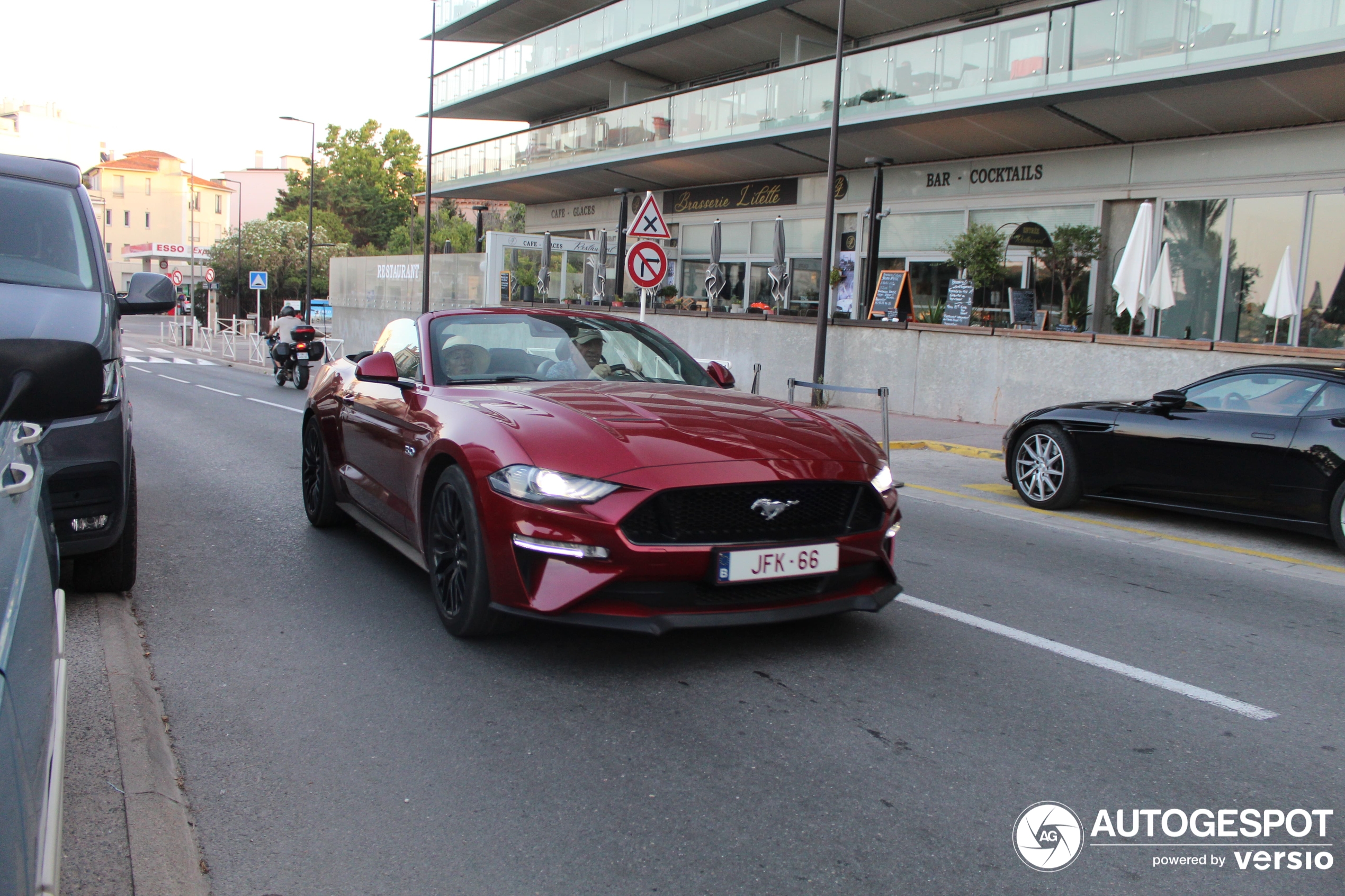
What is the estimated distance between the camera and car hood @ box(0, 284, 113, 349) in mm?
4406

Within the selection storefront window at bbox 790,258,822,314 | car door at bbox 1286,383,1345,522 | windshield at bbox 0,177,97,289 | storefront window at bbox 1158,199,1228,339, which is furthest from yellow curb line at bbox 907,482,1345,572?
storefront window at bbox 790,258,822,314

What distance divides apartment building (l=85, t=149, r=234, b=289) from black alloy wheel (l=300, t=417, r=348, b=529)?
102m

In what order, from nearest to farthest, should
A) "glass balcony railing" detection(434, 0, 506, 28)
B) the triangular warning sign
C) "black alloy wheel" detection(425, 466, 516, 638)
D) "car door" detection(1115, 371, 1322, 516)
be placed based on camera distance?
"black alloy wheel" detection(425, 466, 516, 638) → "car door" detection(1115, 371, 1322, 516) → the triangular warning sign → "glass balcony railing" detection(434, 0, 506, 28)

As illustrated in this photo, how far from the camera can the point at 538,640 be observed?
14.9 ft

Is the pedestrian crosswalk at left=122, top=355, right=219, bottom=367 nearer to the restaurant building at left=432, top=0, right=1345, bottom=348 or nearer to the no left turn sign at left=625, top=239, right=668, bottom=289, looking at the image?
the restaurant building at left=432, top=0, right=1345, bottom=348

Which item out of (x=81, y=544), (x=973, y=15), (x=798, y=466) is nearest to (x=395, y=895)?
(x=798, y=466)

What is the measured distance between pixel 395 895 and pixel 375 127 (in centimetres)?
10495

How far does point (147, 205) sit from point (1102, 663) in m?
119

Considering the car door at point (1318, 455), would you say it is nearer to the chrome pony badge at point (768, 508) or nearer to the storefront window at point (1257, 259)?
the chrome pony badge at point (768, 508)

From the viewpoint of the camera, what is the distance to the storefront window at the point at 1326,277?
15500mm

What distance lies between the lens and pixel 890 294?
1856 centimetres

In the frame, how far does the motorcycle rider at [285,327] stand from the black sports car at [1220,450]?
56.1 ft

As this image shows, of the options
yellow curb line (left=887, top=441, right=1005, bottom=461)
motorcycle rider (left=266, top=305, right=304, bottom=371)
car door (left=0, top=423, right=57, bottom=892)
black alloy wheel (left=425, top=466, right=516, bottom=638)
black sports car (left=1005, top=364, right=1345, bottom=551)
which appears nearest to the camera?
car door (left=0, top=423, right=57, bottom=892)

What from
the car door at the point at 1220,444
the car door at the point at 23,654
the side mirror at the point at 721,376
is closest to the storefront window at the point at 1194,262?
the car door at the point at 1220,444
